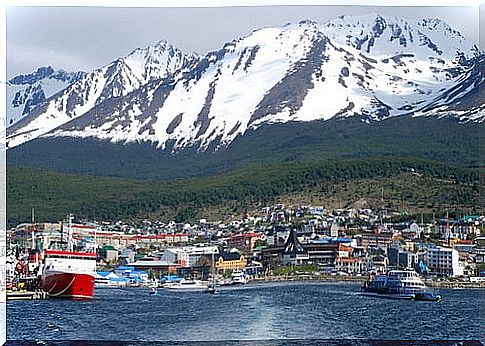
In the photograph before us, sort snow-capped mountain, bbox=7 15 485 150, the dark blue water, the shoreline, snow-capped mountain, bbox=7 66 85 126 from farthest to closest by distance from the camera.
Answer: snow-capped mountain, bbox=7 15 485 150 < the shoreline < snow-capped mountain, bbox=7 66 85 126 < the dark blue water

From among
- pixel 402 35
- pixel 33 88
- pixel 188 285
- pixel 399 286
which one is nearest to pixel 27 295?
pixel 188 285

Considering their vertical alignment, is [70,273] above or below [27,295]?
above

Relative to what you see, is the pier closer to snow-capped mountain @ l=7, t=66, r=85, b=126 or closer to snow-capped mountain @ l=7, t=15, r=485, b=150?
snow-capped mountain @ l=7, t=15, r=485, b=150

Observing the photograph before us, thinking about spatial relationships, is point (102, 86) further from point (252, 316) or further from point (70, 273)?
point (252, 316)

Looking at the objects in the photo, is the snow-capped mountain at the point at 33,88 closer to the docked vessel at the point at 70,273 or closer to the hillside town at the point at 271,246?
the hillside town at the point at 271,246

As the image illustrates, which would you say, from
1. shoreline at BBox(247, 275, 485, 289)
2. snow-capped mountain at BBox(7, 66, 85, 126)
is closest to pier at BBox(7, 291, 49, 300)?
snow-capped mountain at BBox(7, 66, 85, 126)

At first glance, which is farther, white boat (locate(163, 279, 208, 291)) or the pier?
white boat (locate(163, 279, 208, 291))

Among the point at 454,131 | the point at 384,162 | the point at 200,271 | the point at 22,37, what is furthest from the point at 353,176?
the point at 22,37

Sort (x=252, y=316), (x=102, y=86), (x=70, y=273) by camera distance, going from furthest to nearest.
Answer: (x=70, y=273)
(x=102, y=86)
(x=252, y=316)
